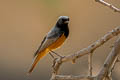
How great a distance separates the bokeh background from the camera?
7.67m

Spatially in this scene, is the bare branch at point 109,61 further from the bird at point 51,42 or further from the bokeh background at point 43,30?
the bokeh background at point 43,30

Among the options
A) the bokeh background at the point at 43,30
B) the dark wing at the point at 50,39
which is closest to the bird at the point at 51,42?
the dark wing at the point at 50,39

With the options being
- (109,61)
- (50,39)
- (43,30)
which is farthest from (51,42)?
(43,30)

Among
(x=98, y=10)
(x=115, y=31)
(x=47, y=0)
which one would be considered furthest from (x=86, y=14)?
(x=115, y=31)

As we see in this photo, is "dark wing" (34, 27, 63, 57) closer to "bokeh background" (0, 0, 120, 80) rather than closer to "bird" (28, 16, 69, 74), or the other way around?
"bird" (28, 16, 69, 74)

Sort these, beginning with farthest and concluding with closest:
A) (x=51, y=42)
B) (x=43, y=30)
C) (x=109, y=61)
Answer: (x=43, y=30) < (x=51, y=42) < (x=109, y=61)

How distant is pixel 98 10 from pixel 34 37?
3.72ft

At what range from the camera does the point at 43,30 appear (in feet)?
25.6

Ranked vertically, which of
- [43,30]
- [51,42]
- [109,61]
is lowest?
[43,30]

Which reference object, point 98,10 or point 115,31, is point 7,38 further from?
point 115,31

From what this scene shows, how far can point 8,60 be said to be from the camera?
7820mm

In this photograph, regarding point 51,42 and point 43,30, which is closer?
point 51,42

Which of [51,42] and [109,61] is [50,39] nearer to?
[51,42]

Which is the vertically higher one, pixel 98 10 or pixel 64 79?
pixel 64 79
